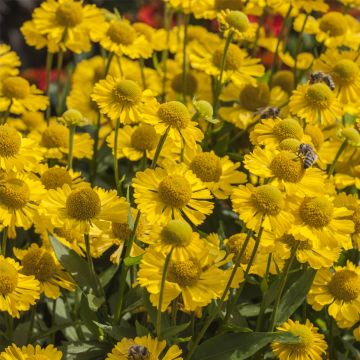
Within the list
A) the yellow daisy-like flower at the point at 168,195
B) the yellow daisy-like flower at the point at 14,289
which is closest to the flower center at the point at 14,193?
the yellow daisy-like flower at the point at 14,289

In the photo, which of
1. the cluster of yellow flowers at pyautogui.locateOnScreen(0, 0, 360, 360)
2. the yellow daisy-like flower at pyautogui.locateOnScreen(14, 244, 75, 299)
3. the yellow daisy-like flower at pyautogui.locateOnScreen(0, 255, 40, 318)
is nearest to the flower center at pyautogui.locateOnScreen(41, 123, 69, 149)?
the cluster of yellow flowers at pyautogui.locateOnScreen(0, 0, 360, 360)

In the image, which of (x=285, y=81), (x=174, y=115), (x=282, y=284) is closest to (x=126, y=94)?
(x=174, y=115)

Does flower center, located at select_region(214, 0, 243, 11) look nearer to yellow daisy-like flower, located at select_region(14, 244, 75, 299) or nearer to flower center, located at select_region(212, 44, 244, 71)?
flower center, located at select_region(212, 44, 244, 71)

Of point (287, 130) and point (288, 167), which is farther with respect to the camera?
point (287, 130)

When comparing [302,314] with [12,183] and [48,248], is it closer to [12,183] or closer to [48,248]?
[48,248]

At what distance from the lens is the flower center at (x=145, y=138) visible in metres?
1.55

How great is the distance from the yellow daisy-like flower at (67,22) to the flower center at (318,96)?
1.85 feet

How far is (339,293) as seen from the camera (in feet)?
4.43

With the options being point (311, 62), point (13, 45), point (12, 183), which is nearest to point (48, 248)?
point (12, 183)

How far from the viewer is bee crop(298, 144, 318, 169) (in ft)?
3.95

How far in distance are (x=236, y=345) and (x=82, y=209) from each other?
340 millimetres

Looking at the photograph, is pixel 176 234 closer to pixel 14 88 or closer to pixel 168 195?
pixel 168 195

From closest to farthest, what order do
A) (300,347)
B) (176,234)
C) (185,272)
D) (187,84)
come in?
(176,234), (185,272), (300,347), (187,84)

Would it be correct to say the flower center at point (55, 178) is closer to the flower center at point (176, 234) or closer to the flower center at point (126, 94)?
the flower center at point (126, 94)
